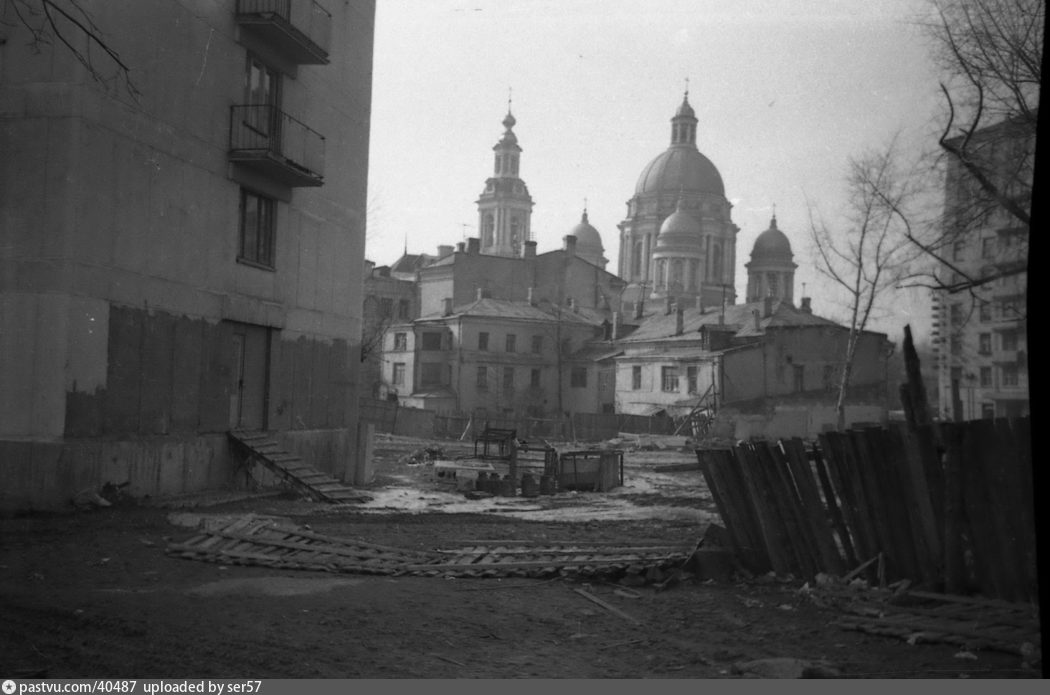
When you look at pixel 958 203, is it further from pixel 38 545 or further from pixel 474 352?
pixel 474 352

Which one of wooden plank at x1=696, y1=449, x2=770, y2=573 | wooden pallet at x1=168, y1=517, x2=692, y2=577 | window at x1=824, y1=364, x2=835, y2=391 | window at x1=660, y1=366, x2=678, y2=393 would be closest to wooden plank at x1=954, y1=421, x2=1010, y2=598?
wooden plank at x1=696, y1=449, x2=770, y2=573

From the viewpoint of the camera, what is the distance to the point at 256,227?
18406 millimetres

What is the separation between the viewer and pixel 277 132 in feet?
60.1


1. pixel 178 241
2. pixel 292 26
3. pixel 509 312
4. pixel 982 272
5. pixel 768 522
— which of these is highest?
pixel 509 312

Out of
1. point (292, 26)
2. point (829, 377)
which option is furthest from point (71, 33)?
point (829, 377)

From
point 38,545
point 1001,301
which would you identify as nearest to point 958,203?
point 1001,301

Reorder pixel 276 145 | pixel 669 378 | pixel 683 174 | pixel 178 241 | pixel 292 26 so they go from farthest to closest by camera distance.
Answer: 1. pixel 683 174
2. pixel 669 378
3. pixel 276 145
4. pixel 292 26
5. pixel 178 241

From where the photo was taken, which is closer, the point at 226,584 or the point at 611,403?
the point at 226,584

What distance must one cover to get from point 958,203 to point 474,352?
45737mm

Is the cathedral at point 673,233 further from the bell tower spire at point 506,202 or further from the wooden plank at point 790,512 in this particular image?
the wooden plank at point 790,512

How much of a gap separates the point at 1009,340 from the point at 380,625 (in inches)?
313

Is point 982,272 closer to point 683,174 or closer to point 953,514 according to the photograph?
point 953,514

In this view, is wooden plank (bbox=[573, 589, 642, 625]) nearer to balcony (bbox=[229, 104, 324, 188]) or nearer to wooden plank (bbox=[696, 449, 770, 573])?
wooden plank (bbox=[696, 449, 770, 573])

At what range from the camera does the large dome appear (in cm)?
8638
